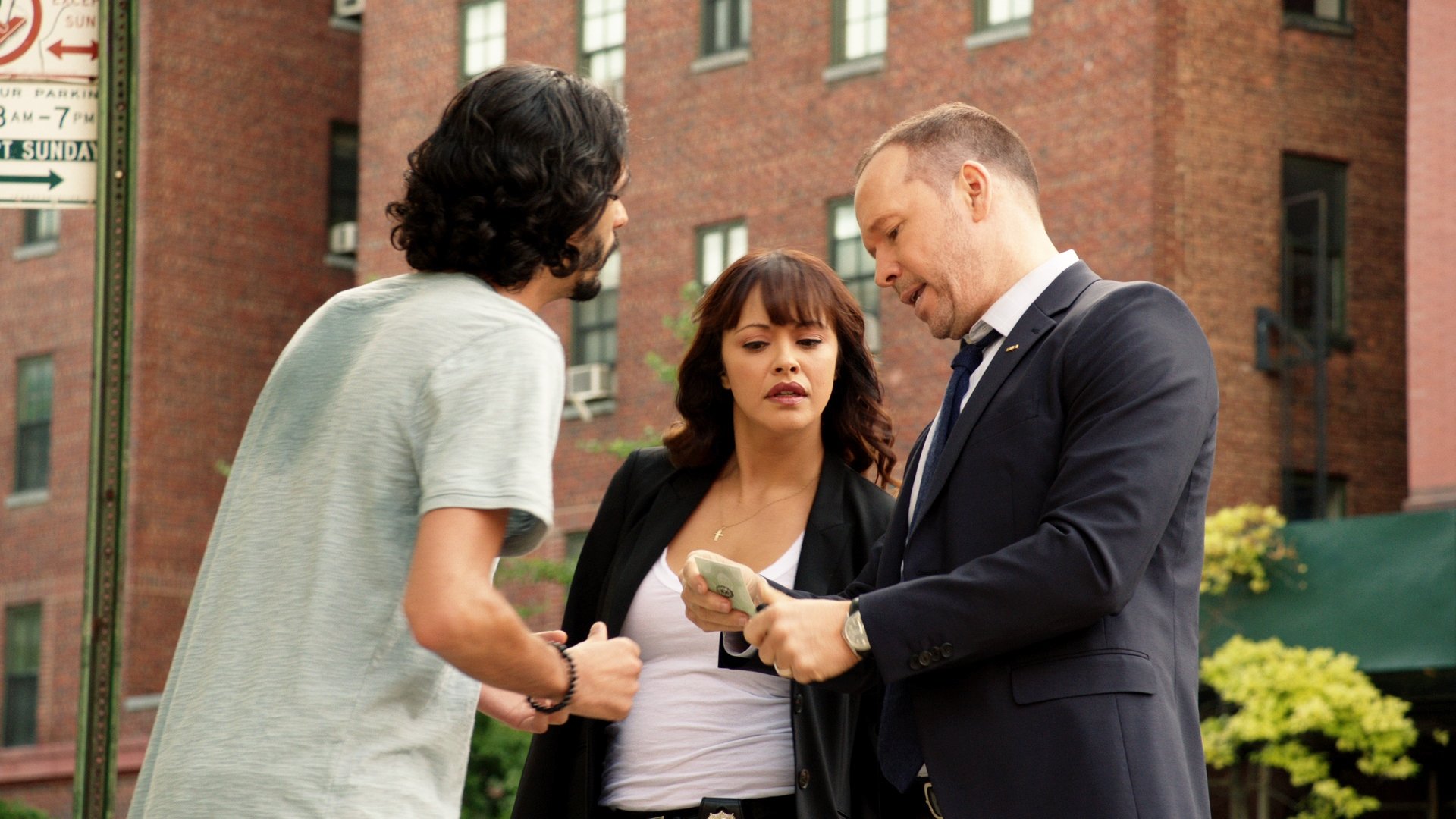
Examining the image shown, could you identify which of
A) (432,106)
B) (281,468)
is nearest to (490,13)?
(432,106)

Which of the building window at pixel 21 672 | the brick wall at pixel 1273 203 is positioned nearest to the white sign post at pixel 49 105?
the brick wall at pixel 1273 203

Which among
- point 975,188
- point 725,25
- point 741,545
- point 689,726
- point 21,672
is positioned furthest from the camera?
point 21,672

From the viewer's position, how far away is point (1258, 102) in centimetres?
2223

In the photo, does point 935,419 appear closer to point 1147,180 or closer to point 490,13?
point 1147,180

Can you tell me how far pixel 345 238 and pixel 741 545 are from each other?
27.7 metres

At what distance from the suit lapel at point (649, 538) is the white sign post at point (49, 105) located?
6.95 ft

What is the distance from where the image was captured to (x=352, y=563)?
10.3ft

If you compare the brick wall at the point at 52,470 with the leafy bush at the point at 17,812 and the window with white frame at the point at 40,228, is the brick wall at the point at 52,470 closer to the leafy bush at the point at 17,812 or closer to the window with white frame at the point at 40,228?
the window with white frame at the point at 40,228

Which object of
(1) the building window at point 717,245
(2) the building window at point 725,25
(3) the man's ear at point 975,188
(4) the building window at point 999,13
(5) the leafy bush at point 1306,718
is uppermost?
(2) the building window at point 725,25

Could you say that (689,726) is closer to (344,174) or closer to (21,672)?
(21,672)

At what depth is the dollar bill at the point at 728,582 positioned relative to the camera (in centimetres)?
416

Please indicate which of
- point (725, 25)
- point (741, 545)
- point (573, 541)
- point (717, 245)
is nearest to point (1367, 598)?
point (717, 245)

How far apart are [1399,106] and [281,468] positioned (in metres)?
21.7

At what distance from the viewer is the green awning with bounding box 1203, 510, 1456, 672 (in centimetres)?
1777
